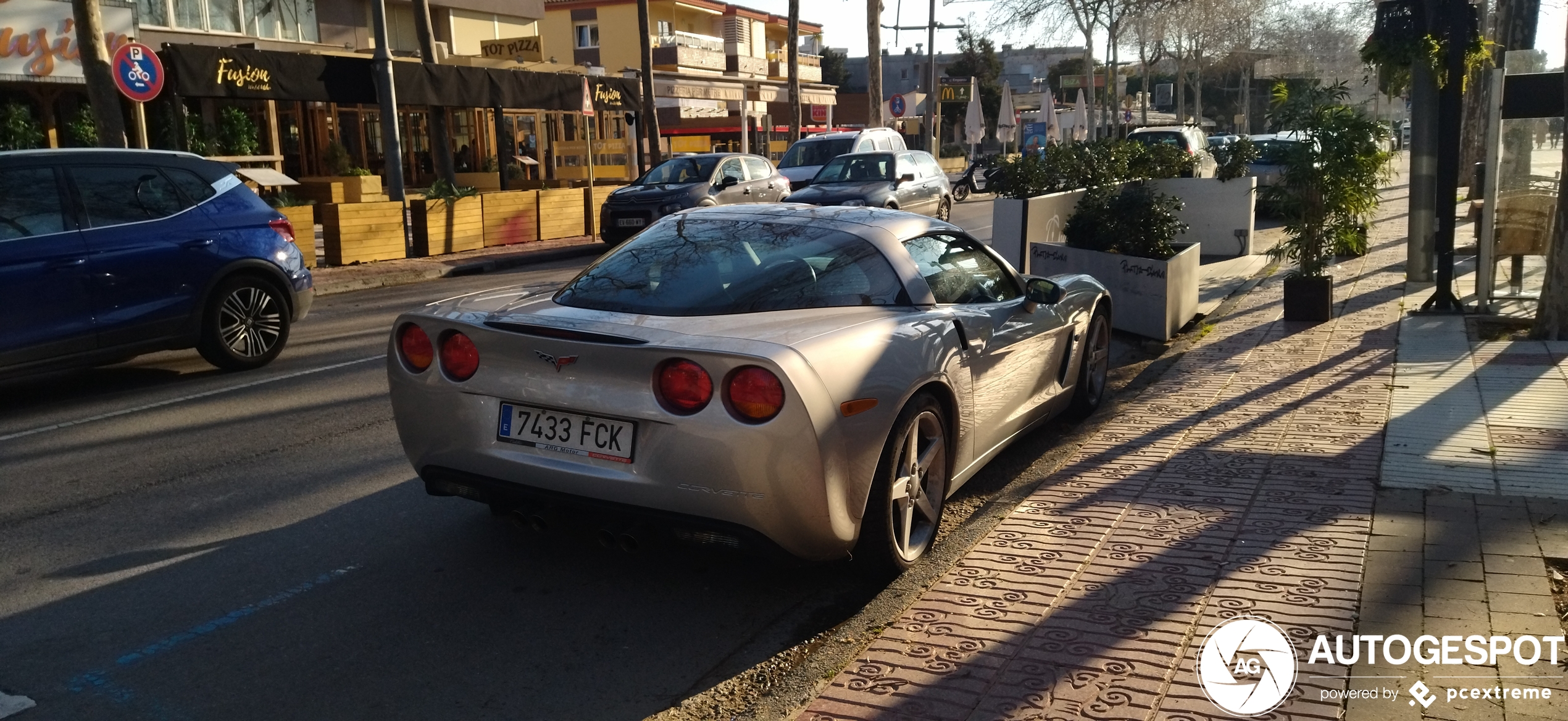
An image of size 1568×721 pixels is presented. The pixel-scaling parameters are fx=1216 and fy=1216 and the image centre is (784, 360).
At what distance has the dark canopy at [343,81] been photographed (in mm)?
17875

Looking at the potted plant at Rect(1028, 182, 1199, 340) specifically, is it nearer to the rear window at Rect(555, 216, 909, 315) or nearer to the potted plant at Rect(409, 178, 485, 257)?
the rear window at Rect(555, 216, 909, 315)

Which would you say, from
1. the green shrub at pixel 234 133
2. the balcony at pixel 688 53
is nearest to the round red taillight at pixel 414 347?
the green shrub at pixel 234 133

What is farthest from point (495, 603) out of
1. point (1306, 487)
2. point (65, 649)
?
→ point (1306, 487)

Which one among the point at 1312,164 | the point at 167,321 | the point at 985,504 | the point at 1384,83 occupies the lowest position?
the point at 985,504

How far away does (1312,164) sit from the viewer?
34.8 ft

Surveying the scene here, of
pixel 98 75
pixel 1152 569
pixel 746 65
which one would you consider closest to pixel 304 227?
pixel 98 75

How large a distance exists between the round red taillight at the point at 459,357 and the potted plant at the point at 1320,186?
8007 mm

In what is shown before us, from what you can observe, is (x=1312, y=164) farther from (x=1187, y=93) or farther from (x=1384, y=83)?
(x=1187, y=93)

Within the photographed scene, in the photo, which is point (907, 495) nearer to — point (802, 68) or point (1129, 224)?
point (1129, 224)

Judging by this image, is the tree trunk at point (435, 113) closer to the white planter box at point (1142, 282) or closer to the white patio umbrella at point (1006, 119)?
the white planter box at point (1142, 282)

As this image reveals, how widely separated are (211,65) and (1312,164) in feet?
50.0

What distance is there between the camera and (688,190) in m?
20.5

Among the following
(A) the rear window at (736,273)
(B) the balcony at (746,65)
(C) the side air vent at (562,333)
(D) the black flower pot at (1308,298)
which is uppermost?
(B) the balcony at (746,65)

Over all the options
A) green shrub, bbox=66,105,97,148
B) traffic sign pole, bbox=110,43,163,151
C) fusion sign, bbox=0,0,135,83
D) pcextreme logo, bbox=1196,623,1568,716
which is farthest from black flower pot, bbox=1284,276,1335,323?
green shrub, bbox=66,105,97,148
